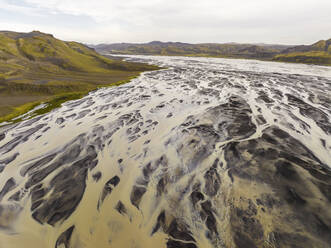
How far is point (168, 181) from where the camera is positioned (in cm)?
895

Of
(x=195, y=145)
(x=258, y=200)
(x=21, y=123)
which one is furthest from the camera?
(x=21, y=123)

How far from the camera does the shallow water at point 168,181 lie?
6.33m

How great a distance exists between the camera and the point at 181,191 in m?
8.25

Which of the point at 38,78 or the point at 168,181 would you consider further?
the point at 38,78

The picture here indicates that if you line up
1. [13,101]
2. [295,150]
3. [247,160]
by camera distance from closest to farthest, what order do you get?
[247,160] < [295,150] < [13,101]

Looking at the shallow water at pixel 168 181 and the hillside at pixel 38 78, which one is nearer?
the shallow water at pixel 168 181

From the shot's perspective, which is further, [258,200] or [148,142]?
[148,142]

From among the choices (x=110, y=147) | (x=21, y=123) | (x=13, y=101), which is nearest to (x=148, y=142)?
(x=110, y=147)

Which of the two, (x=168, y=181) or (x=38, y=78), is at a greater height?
(x=168, y=181)

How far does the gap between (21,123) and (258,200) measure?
70.2 feet

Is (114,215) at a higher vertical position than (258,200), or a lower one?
lower

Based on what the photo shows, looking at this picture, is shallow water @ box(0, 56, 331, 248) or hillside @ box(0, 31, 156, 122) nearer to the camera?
shallow water @ box(0, 56, 331, 248)

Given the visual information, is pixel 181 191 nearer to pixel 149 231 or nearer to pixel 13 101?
pixel 149 231

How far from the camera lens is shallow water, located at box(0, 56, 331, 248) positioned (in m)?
6.33
